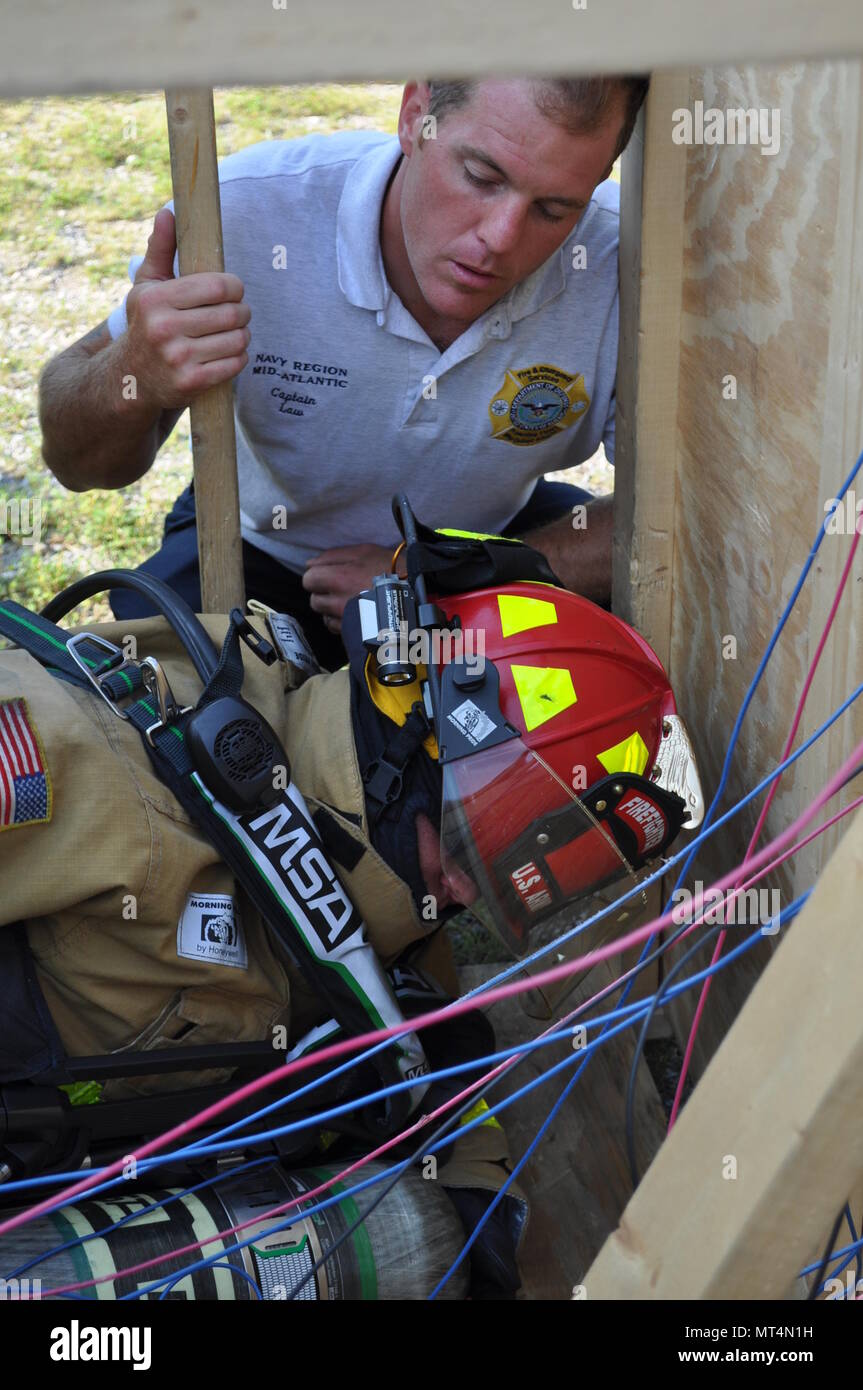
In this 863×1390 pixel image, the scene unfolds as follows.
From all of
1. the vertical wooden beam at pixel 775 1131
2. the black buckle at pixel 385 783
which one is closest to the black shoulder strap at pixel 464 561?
the black buckle at pixel 385 783

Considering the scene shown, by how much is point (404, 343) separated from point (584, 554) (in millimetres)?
551

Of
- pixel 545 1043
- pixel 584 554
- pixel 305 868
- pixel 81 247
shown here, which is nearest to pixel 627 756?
pixel 305 868

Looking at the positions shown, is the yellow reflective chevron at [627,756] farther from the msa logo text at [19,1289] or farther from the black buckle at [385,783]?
the msa logo text at [19,1289]

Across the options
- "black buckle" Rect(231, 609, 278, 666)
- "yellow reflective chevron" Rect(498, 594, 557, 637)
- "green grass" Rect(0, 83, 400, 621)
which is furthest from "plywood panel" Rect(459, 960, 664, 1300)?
"green grass" Rect(0, 83, 400, 621)

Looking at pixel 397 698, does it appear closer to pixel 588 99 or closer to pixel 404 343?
pixel 404 343

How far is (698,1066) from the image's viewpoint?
2.43 meters

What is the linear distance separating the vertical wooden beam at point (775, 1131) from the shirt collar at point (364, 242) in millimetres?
1762

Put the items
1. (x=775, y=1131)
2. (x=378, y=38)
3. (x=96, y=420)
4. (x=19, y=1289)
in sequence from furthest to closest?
(x=96, y=420) → (x=19, y=1289) → (x=775, y=1131) → (x=378, y=38)

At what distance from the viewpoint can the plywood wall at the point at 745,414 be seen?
1471 mm

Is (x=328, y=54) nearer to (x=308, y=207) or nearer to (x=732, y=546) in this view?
(x=732, y=546)

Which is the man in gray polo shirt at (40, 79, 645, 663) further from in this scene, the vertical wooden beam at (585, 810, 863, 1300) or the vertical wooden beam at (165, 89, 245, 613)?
the vertical wooden beam at (585, 810, 863, 1300)

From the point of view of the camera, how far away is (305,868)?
169 cm

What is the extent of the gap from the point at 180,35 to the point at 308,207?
2.01 metres

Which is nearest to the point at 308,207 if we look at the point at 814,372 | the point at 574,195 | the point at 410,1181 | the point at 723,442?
the point at 574,195
